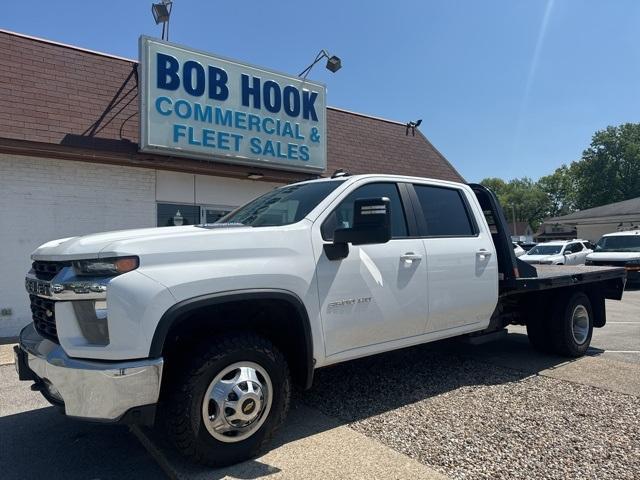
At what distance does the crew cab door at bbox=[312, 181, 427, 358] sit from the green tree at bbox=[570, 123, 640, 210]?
6636 centimetres

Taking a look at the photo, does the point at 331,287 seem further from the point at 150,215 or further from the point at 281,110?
the point at 281,110

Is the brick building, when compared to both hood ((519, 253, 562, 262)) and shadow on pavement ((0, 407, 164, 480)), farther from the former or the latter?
hood ((519, 253, 562, 262))

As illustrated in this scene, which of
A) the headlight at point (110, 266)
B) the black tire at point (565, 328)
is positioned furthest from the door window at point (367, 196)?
the black tire at point (565, 328)

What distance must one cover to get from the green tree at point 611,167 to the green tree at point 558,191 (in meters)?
20.6

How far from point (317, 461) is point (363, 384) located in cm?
169

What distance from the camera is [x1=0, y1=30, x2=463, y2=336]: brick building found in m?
8.02

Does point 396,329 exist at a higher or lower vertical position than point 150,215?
lower

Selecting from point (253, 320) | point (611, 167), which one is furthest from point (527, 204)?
point (253, 320)

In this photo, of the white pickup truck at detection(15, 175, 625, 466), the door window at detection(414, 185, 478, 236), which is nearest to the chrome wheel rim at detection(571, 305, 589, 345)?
the white pickup truck at detection(15, 175, 625, 466)

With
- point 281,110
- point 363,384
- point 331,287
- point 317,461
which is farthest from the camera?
point 281,110

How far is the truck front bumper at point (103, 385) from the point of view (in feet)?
9.18

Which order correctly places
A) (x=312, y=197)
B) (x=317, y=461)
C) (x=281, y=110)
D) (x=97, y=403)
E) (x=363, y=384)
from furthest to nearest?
(x=281, y=110) → (x=363, y=384) → (x=312, y=197) → (x=317, y=461) → (x=97, y=403)

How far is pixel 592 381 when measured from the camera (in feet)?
16.3

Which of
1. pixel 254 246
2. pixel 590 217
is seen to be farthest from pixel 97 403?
pixel 590 217
